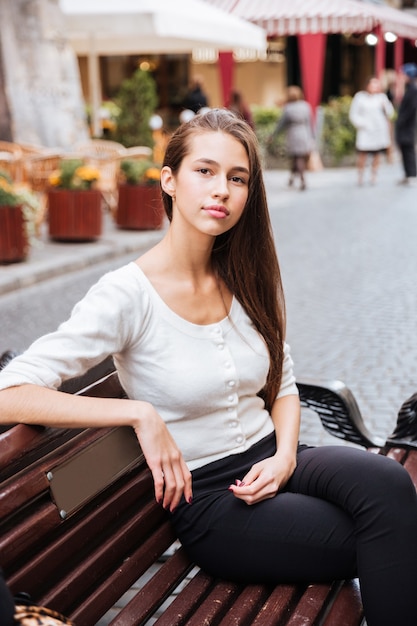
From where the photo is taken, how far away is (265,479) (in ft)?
7.36

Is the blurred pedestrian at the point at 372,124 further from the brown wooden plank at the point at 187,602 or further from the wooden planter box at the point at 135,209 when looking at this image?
the brown wooden plank at the point at 187,602

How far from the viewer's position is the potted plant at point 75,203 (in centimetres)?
1045

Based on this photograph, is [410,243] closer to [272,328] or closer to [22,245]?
[22,245]

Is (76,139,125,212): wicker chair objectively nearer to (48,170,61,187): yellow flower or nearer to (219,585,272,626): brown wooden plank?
(48,170,61,187): yellow flower

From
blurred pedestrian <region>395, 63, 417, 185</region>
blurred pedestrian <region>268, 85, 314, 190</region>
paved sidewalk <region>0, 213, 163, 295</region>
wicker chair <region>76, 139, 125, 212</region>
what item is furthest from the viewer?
blurred pedestrian <region>268, 85, 314, 190</region>

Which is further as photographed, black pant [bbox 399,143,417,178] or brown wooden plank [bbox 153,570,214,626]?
black pant [bbox 399,143,417,178]

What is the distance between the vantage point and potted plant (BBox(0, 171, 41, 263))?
891 centimetres

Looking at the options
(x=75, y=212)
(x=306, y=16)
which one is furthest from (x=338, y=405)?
(x=306, y=16)

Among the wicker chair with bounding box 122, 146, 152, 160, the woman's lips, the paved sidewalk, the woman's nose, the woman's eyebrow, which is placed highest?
the woman's eyebrow

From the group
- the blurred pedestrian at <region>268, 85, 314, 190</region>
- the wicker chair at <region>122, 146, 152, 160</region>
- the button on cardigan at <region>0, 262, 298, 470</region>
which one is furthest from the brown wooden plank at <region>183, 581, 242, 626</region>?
the blurred pedestrian at <region>268, 85, 314, 190</region>

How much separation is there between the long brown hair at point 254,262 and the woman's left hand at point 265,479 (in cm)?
28

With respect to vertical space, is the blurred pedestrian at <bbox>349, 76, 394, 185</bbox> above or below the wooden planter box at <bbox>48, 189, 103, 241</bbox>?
above

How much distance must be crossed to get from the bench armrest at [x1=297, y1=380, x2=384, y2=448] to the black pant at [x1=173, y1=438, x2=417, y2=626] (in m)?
0.84

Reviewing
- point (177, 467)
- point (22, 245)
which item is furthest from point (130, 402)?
point (22, 245)
